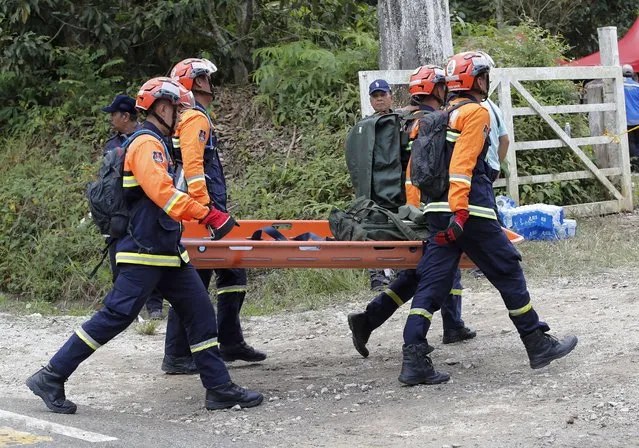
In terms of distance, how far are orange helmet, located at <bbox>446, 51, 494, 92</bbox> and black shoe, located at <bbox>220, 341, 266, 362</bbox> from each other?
2.55m

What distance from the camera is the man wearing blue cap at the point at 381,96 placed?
9312mm

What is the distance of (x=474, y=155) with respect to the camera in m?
6.73

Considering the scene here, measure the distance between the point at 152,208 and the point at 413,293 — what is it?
2.16 meters

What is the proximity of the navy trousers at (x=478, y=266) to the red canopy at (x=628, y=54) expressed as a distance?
13424mm

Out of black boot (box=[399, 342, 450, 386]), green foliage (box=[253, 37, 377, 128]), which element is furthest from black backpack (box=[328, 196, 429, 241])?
Answer: green foliage (box=[253, 37, 377, 128])

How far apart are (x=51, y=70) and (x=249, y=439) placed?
10.2m

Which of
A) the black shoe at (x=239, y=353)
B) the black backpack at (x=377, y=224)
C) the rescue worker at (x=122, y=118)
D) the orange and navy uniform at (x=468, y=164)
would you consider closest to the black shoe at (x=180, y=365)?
the black shoe at (x=239, y=353)

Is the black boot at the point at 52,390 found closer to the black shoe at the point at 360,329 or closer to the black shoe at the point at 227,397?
the black shoe at the point at 227,397

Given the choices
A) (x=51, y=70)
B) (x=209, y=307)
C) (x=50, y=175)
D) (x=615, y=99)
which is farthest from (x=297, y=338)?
(x=51, y=70)


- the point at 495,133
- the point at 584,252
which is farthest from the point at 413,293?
the point at 584,252

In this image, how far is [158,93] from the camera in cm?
663

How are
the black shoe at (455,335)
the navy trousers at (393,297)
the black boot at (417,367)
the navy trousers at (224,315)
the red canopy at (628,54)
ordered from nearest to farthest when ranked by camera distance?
the black boot at (417,367) → the navy trousers at (393,297) → the navy trousers at (224,315) → the black shoe at (455,335) → the red canopy at (628,54)

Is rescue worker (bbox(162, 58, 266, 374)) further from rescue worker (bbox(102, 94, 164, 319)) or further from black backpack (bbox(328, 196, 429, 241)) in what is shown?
rescue worker (bbox(102, 94, 164, 319))

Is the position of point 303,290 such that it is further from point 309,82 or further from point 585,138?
point 585,138
